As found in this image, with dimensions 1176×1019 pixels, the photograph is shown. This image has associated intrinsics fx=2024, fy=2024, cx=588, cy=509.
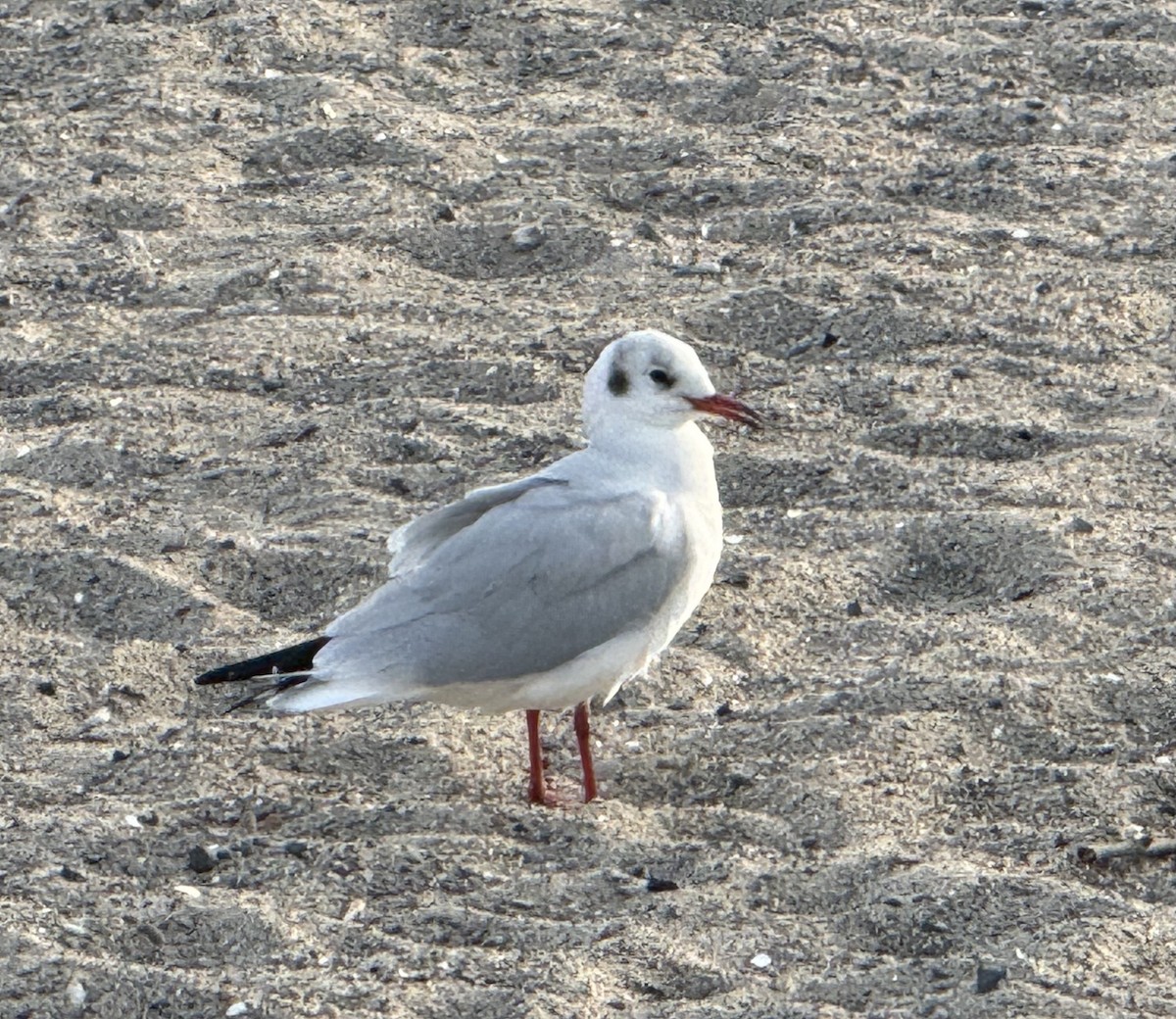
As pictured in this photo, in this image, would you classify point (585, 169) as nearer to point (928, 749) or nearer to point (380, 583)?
point (380, 583)

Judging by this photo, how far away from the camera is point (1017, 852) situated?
3240 millimetres

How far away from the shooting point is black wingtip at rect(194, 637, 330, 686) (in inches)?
132

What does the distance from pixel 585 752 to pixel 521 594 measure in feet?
1.08

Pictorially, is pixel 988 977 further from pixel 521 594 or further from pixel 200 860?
pixel 200 860

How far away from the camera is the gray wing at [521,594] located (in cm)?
334

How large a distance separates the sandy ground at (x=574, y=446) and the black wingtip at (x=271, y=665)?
22 cm

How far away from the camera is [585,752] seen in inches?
139

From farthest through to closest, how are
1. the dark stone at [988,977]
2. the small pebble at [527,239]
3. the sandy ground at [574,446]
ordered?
the small pebble at [527,239]
the sandy ground at [574,446]
the dark stone at [988,977]

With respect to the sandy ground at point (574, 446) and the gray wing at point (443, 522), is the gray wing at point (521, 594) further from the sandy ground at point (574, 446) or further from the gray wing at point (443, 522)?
the sandy ground at point (574, 446)

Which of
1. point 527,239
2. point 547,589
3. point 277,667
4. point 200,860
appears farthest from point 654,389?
point 527,239

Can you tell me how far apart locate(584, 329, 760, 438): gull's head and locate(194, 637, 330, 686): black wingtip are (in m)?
0.66

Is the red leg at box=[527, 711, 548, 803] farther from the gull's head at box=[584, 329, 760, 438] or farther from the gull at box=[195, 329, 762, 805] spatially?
the gull's head at box=[584, 329, 760, 438]

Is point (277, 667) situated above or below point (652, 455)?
below

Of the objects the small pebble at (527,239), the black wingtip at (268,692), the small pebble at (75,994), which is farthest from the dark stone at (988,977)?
the small pebble at (527,239)
